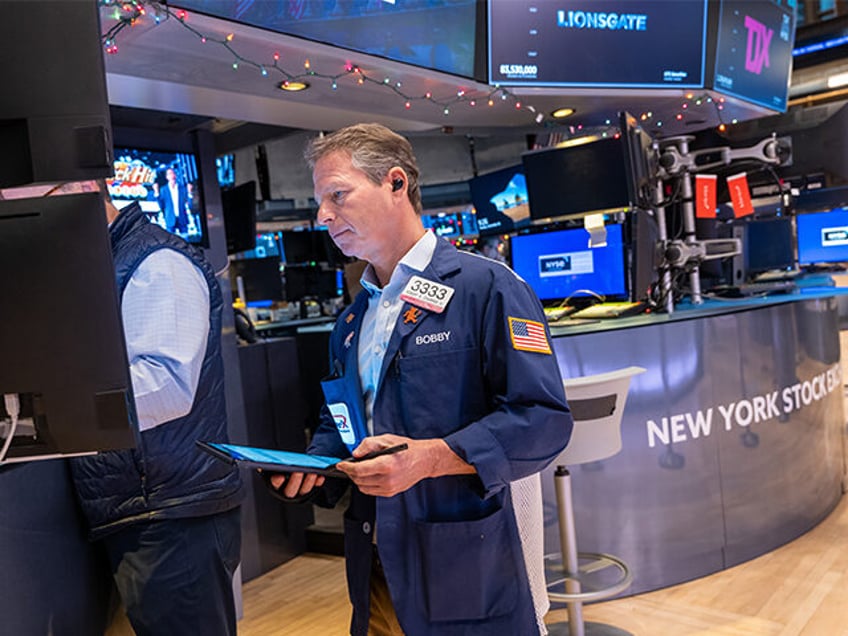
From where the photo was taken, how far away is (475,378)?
52.1 inches

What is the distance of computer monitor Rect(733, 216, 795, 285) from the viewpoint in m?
5.22

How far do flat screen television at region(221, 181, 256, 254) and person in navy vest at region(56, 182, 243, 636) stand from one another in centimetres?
324

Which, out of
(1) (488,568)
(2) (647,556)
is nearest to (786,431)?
(2) (647,556)

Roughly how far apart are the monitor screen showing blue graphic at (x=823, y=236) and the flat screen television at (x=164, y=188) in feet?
16.7

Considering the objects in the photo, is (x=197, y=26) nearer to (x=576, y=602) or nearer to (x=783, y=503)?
(x=576, y=602)

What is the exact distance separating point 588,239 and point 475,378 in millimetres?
3234

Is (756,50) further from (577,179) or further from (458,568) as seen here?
(458,568)

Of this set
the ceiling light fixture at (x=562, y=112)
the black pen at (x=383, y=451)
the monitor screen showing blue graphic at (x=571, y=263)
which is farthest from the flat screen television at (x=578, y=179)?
the black pen at (x=383, y=451)

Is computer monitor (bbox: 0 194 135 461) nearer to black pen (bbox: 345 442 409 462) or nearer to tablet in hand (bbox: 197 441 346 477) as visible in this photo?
tablet in hand (bbox: 197 441 346 477)

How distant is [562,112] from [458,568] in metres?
4.04

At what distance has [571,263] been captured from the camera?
4.47 metres

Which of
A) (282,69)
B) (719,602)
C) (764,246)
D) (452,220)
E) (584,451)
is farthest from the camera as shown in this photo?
(452,220)

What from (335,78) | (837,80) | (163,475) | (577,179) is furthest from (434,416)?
(837,80)

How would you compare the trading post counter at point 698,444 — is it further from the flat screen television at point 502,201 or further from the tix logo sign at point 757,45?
the flat screen television at point 502,201
